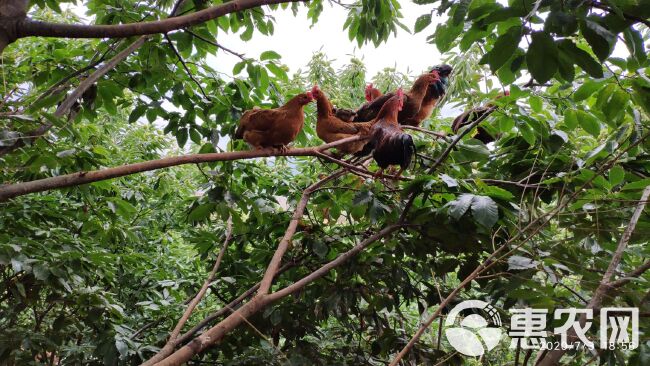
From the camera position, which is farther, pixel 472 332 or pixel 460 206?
pixel 472 332

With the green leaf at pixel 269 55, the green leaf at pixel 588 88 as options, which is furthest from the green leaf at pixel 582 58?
the green leaf at pixel 269 55

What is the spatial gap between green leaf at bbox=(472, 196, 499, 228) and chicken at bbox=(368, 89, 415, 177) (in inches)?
13.3

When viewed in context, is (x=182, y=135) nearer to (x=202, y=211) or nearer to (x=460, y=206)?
→ (x=202, y=211)

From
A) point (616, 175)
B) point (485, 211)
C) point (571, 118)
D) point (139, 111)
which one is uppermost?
point (139, 111)

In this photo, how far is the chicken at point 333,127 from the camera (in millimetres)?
2117

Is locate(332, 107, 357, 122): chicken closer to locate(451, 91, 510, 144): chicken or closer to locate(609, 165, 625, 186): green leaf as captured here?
locate(451, 91, 510, 144): chicken

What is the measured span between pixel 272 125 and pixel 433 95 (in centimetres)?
107

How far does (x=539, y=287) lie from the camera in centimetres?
128

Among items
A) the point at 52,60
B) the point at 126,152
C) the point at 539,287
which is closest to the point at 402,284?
the point at 539,287

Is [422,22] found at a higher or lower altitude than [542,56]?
higher

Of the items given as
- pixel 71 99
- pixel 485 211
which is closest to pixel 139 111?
pixel 71 99

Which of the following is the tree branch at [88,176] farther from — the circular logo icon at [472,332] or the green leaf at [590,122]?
the green leaf at [590,122]

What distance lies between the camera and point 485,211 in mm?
1365

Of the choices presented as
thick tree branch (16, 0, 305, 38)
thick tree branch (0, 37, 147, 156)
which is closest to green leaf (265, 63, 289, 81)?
thick tree branch (0, 37, 147, 156)
